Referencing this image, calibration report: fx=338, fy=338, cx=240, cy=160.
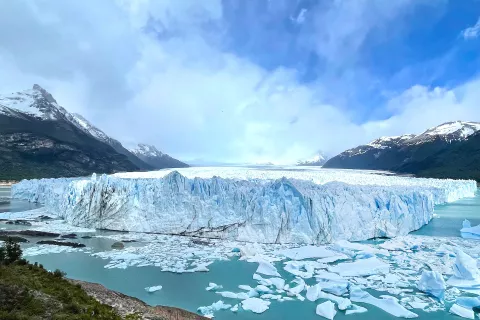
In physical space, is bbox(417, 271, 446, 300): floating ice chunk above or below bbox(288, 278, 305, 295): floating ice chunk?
above

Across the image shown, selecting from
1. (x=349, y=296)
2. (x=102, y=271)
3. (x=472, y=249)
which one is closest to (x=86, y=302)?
(x=102, y=271)

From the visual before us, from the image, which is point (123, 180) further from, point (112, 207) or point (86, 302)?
point (86, 302)

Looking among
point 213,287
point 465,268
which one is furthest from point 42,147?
point 465,268

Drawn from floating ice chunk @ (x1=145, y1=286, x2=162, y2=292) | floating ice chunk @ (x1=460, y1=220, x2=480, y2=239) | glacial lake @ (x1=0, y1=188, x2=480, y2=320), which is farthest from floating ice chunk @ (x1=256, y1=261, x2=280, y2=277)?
floating ice chunk @ (x1=460, y1=220, x2=480, y2=239)

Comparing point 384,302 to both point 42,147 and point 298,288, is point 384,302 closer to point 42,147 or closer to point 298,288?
point 298,288

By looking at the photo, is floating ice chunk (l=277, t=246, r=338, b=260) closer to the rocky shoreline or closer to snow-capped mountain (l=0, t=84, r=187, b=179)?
the rocky shoreline

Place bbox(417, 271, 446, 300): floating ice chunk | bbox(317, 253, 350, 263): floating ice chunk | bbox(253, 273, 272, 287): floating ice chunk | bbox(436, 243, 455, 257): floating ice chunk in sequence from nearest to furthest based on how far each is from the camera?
bbox(417, 271, 446, 300): floating ice chunk, bbox(253, 273, 272, 287): floating ice chunk, bbox(317, 253, 350, 263): floating ice chunk, bbox(436, 243, 455, 257): floating ice chunk
